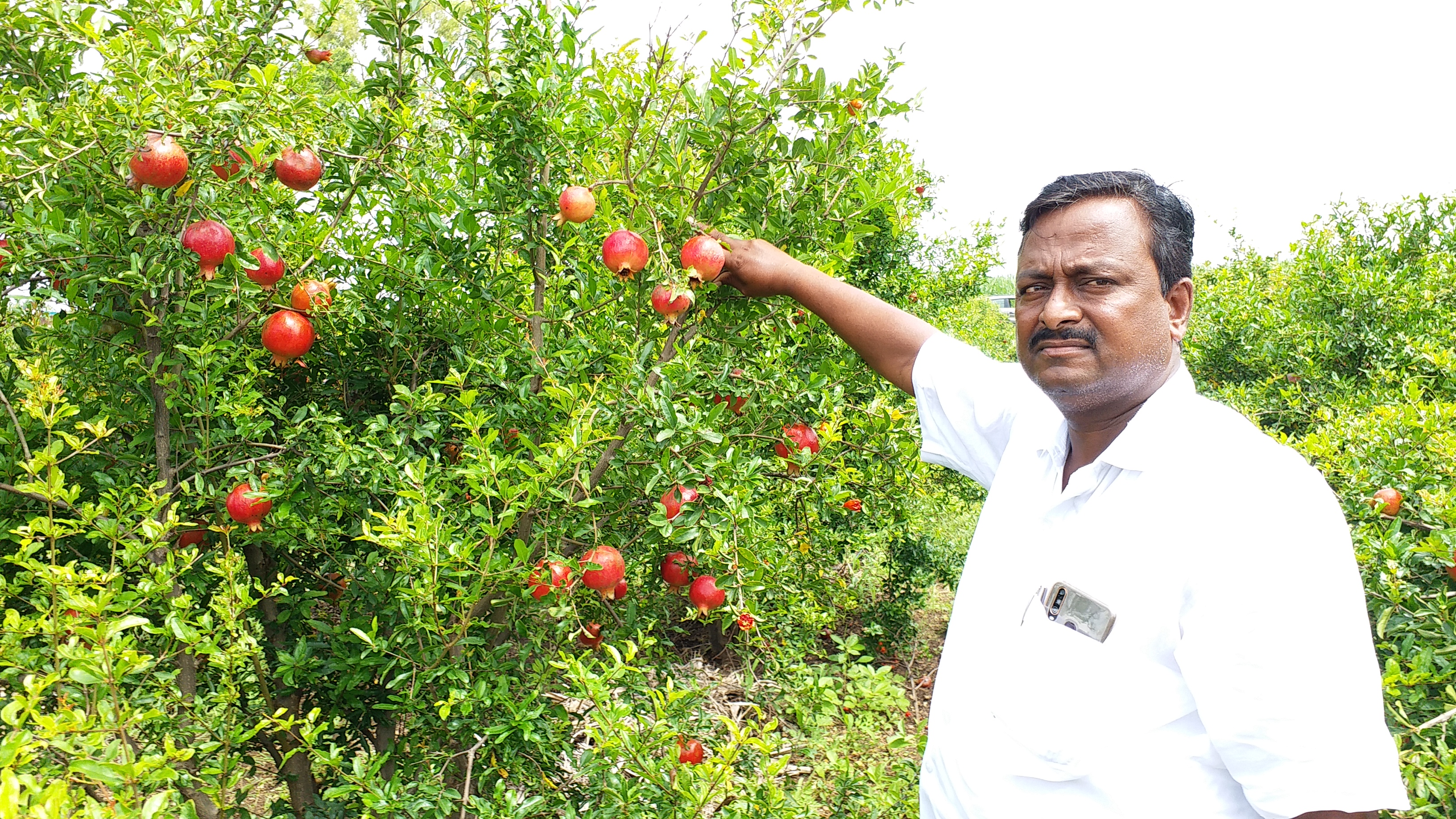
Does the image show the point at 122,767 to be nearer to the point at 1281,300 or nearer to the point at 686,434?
the point at 686,434

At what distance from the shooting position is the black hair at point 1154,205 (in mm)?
1404

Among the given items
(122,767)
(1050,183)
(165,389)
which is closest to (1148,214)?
(1050,183)

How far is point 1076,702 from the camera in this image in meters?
1.22

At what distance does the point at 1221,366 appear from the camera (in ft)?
16.2

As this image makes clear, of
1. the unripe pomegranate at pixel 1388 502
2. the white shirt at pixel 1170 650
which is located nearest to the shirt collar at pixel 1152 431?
the white shirt at pixel 1170 650

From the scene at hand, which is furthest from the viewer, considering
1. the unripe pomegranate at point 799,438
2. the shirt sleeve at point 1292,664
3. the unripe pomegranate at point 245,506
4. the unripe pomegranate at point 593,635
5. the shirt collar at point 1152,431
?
the unripe pomegranate at point 593,635

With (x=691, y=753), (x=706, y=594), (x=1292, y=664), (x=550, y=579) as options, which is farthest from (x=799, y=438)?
(x=1292, y=664)

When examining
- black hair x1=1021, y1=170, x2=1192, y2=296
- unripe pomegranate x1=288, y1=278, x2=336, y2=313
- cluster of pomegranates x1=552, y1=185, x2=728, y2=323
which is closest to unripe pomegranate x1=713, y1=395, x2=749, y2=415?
cluster of pomegranates x1=552, y1=185, x2=728, y2=323

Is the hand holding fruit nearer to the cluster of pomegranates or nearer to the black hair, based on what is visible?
the cluster of pomegranates

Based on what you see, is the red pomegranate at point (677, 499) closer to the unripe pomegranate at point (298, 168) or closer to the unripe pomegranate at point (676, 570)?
the unripe pomegranate at point (676, 570)

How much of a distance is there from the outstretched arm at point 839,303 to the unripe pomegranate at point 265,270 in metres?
0.94

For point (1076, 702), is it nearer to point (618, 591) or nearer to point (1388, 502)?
point (618, 591)

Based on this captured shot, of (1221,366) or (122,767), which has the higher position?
(1221,366)

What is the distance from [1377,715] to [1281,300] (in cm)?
435
